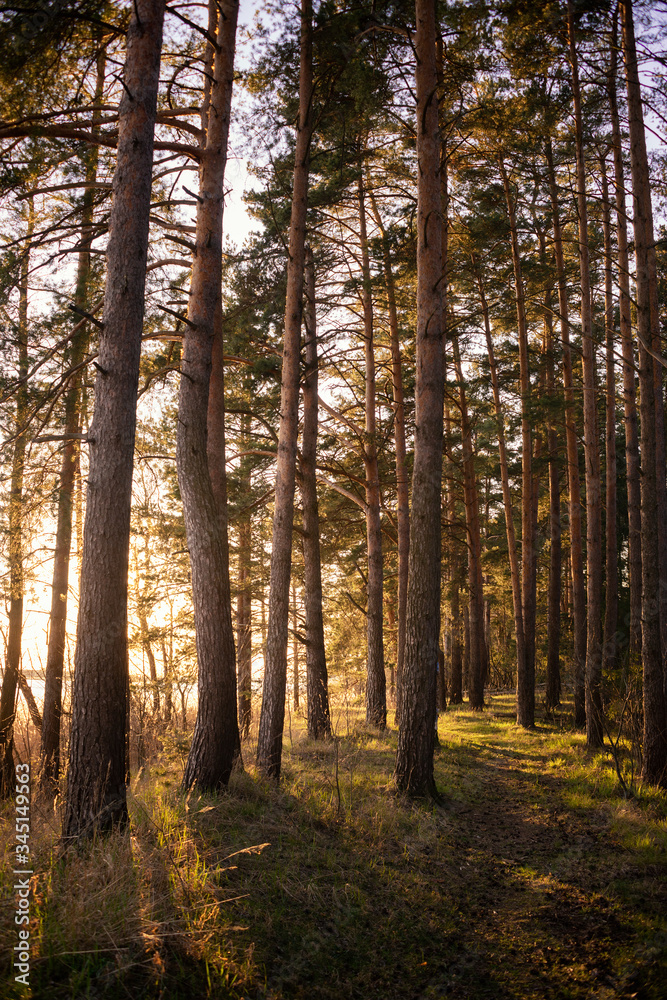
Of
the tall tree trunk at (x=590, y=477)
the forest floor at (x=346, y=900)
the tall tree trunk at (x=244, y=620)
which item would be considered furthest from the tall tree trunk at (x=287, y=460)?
the tall tree trunk at (x=590, y=477)

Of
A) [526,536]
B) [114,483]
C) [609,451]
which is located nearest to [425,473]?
[114,483]

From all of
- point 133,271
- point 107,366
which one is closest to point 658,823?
point 107,366

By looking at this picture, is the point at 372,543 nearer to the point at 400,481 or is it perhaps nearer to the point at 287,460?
the point at 400,481

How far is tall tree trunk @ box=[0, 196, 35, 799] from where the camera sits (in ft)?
22.9

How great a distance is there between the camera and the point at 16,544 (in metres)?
8.37

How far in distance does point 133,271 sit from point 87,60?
3.89m

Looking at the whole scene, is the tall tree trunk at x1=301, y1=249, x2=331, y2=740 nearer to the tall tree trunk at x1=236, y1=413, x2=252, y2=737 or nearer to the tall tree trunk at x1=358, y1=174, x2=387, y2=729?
the tall tree trunk at x1=236, y1=413, x2=252, y2=737

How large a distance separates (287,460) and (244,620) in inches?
359

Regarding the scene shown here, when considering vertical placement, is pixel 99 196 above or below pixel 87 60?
below

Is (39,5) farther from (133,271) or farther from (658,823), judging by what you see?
(658,823)

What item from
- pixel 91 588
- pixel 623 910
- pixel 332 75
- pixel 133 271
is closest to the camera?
pixel 623 910

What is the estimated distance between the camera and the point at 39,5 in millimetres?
5277
